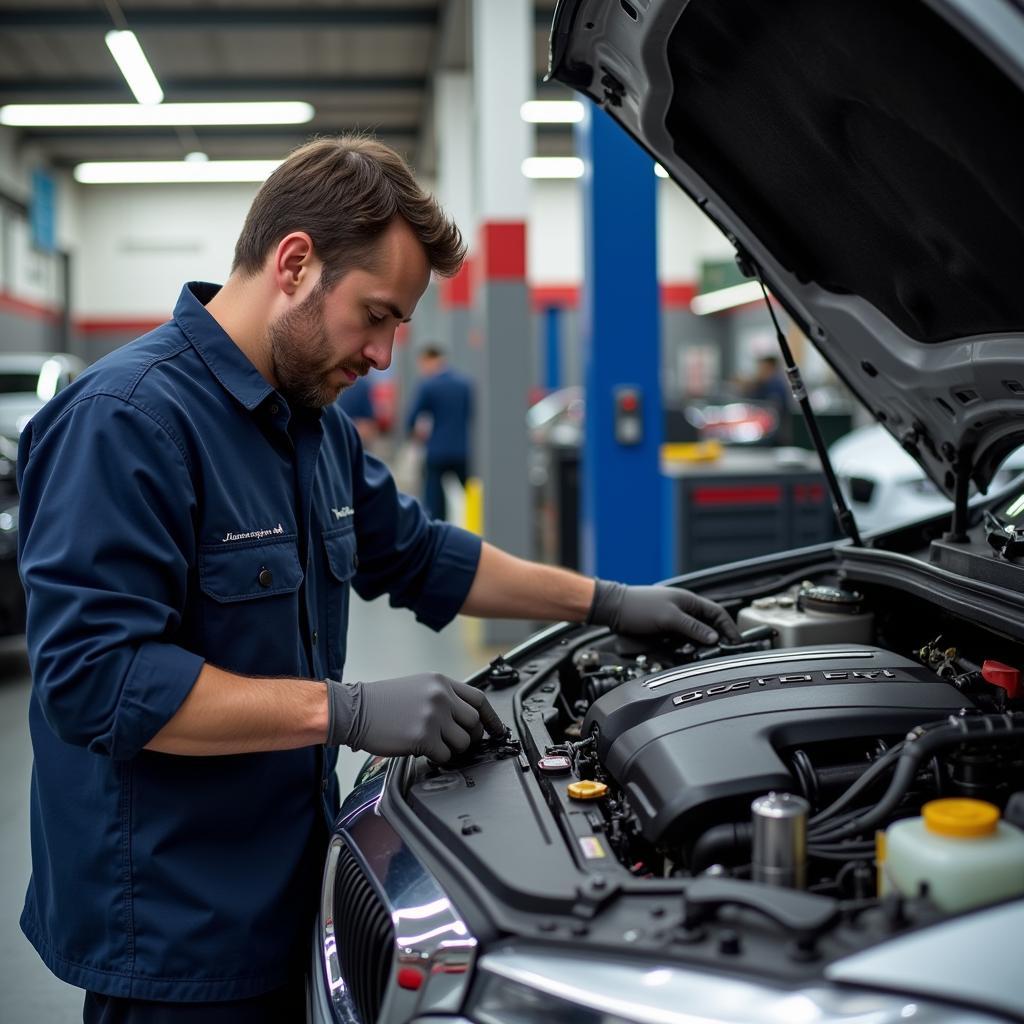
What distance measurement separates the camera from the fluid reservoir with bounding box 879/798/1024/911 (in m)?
0.86

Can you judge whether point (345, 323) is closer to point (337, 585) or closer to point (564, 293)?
point (337, 585)

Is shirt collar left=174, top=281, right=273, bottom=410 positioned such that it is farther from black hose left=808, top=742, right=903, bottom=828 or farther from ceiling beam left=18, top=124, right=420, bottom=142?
ceiling beam left=18, top=124, right=420, bottom=142

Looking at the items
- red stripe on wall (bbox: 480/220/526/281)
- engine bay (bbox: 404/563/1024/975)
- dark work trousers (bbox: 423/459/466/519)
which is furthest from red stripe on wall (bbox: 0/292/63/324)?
engine bay (bbox: 404/563/1024/975)

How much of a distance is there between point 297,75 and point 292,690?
35.4 ft

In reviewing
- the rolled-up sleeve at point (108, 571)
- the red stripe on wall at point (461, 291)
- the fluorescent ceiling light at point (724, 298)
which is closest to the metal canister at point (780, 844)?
the rolled-up sleeve at point (108, 571)

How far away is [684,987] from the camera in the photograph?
81cm

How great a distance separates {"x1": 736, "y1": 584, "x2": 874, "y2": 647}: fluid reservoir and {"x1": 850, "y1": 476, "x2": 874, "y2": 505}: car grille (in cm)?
262

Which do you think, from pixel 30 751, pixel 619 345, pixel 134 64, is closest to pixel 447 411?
pixel 619 345

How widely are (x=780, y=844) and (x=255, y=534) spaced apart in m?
0.74

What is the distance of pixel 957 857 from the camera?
2.84 ft

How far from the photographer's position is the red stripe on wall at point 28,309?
13.5m

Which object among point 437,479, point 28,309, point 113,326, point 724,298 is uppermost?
point 724,298

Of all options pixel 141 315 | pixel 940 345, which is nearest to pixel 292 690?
pixel 940 345

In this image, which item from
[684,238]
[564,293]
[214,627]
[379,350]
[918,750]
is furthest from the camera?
[684,238]
